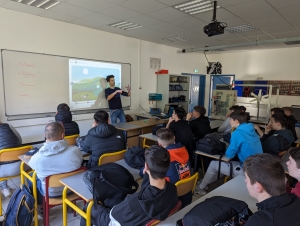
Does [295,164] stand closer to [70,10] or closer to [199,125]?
[199,125]

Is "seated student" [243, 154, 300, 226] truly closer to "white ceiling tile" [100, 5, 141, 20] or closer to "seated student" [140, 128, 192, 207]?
"seated student" [140, 128, 192, 207]

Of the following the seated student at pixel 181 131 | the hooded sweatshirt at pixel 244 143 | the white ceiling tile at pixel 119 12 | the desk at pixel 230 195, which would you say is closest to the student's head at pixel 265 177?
the desk at pixel 230 195

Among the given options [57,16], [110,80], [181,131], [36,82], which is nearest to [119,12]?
[57,16]

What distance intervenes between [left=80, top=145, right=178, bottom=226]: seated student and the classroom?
0.57 meters

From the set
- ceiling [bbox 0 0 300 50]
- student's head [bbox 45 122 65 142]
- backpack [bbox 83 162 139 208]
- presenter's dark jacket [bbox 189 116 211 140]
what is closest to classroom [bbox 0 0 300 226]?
ceiling [bbox 0 0 300 50]

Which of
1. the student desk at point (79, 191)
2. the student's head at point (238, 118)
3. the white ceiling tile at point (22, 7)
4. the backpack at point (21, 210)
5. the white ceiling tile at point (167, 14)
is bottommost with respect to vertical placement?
the backpack at point (21, 210)

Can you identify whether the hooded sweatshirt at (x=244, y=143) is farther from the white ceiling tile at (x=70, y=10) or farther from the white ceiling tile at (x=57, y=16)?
the white ceiling tile at (x=57, y=16)

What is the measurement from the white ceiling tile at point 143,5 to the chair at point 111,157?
2.51 metres

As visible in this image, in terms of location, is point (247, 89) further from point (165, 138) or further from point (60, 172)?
point (60, 172)

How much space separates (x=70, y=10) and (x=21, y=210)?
345 cm

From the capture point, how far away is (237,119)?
291cm

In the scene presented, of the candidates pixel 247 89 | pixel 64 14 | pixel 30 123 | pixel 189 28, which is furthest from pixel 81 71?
pixel 247 89

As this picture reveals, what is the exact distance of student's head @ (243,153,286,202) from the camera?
1.12 m

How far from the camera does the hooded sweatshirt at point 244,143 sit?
2.61 m
